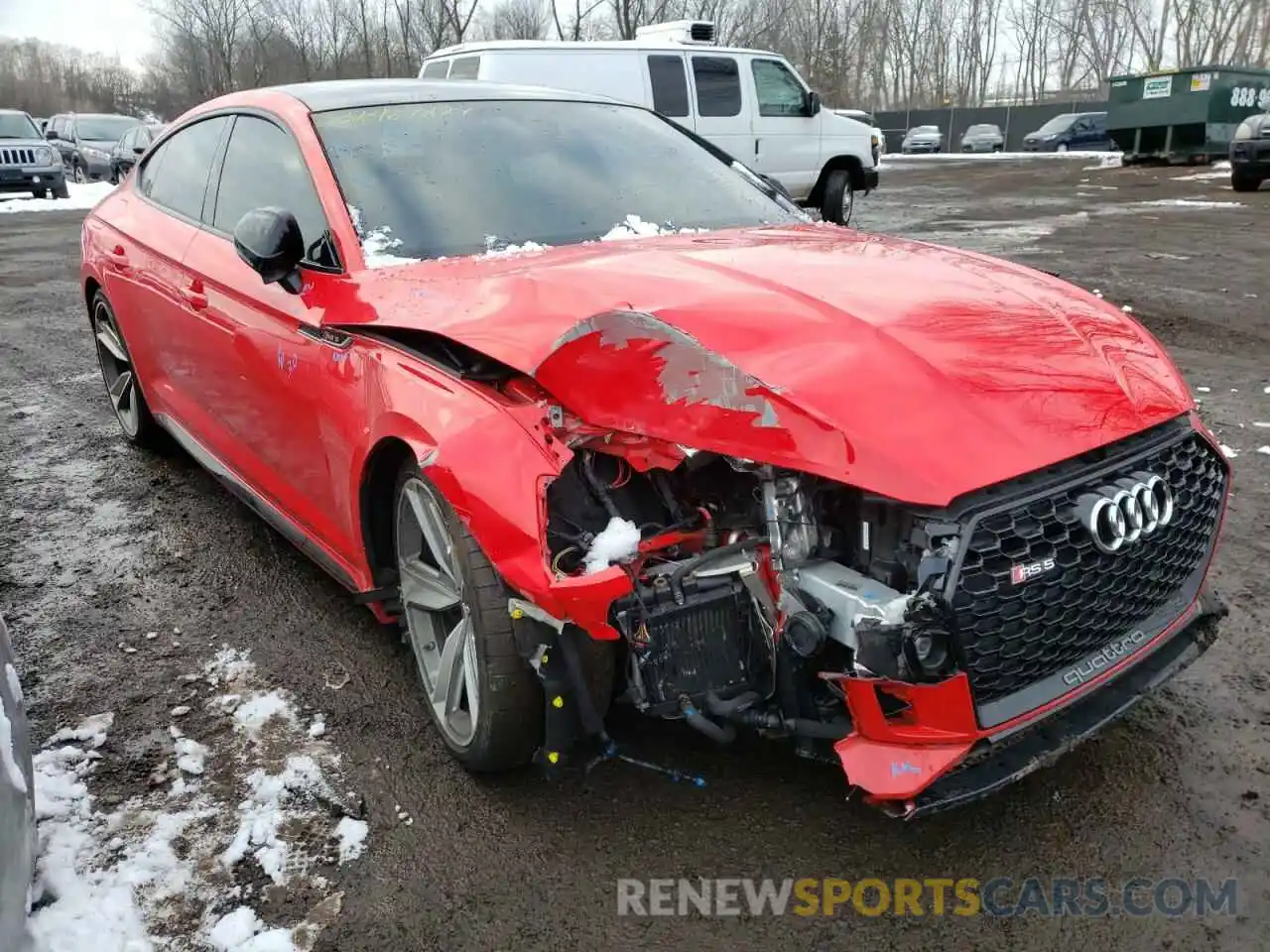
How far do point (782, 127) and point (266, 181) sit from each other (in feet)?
32.8

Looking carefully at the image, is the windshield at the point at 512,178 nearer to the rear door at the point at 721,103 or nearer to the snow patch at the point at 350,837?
the snow patch at the point at 350,837

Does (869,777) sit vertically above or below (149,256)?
below

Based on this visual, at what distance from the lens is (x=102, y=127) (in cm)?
2481

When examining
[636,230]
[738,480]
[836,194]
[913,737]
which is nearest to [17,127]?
[836,194]

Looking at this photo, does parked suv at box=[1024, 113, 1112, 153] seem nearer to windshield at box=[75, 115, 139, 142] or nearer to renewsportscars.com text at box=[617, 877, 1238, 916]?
windshield at box=[75, 115, 139, 142]

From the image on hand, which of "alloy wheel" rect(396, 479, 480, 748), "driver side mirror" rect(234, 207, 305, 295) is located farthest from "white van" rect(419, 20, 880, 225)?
"alloy wheel" rect(396, 479, 480, 748)

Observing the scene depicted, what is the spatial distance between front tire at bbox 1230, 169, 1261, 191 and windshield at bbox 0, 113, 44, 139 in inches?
879

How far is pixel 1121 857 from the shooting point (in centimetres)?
227

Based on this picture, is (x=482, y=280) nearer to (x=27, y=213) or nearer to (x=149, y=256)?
(x=149, y=256)

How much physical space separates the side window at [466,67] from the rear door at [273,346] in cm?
775

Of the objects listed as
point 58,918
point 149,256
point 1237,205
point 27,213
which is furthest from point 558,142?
point 27,213

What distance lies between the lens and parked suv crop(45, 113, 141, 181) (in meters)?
23.9

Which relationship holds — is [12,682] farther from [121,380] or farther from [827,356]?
[121,380]

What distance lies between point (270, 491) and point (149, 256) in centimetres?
138
